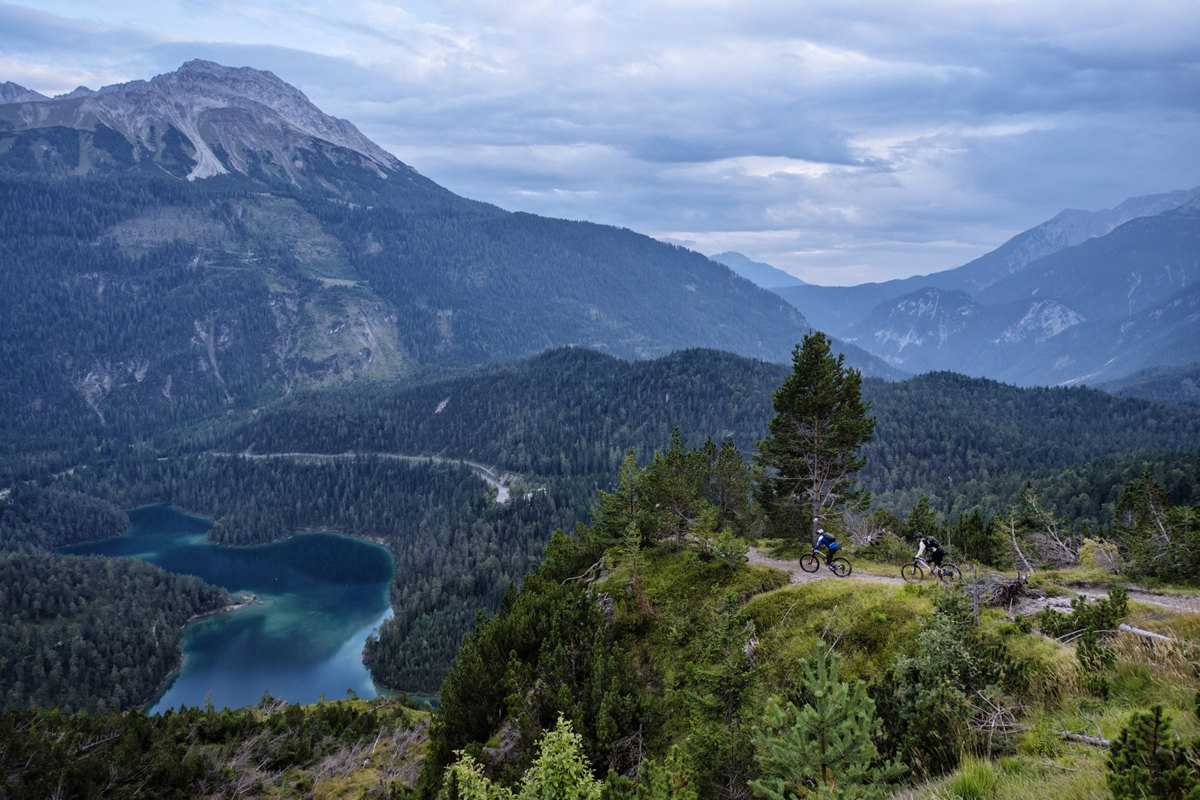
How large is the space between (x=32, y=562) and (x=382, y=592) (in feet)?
266

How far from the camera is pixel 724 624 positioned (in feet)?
58.2

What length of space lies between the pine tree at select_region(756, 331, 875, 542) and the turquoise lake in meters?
110

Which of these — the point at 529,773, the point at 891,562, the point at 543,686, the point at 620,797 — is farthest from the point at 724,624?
the point at 891,562

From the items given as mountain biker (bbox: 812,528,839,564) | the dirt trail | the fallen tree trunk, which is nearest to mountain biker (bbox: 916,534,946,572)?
the dirt trail

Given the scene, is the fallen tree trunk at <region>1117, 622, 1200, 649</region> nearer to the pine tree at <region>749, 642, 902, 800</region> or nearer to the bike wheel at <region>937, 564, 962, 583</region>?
the pine tree at <region>749, 642, 902, 800</region>

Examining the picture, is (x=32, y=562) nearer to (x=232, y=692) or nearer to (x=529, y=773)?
(x=232, y=692)

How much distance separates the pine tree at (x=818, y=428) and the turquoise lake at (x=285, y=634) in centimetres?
11029

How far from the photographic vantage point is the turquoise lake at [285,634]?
12156 centimetres

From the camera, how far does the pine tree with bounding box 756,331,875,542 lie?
→ 3694 cm

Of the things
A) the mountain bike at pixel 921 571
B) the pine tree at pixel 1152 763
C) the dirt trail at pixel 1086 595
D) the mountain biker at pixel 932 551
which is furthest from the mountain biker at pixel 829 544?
the pine tree at pixel 1152 763

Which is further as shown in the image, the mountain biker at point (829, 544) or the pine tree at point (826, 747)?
the mountain biker at point (829, 544)

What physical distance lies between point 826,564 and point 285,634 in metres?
155

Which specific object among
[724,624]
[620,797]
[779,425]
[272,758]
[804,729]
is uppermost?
[779,425]

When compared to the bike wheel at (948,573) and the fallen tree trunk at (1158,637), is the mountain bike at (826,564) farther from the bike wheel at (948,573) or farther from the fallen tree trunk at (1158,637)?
the fallen tree trunk at (1158,637)
